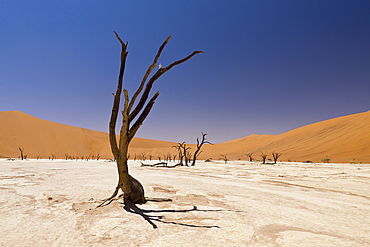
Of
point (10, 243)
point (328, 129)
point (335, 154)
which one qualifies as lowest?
point (10, 243)

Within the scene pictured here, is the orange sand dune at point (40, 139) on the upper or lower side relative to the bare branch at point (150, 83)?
upper

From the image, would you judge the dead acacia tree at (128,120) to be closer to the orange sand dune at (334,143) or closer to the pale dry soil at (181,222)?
the pale dry soil at (181,222)

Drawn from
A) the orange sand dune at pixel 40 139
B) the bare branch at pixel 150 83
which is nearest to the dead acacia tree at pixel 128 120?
the bare branch at pixel 150 83

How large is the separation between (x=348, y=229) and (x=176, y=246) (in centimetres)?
265

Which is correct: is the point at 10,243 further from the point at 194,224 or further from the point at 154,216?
the point at 194,224

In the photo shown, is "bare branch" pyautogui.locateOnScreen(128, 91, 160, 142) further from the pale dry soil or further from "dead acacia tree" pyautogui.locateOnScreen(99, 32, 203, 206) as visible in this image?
the pale dry soil

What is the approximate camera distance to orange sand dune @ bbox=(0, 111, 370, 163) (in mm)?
32031

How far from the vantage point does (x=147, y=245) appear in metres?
2.17

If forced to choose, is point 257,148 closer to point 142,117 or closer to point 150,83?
point 142,117

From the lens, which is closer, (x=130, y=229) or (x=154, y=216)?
(x=130, y=229)

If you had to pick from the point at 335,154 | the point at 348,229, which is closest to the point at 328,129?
the point at 335,154

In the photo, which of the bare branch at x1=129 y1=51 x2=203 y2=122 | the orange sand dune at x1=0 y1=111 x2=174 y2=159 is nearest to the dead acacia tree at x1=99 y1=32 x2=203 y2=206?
the bare branch at x1=129 y1=51 x2=203 y2=122

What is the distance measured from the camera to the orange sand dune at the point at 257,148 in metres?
32.0

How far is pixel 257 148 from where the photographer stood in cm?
5431
